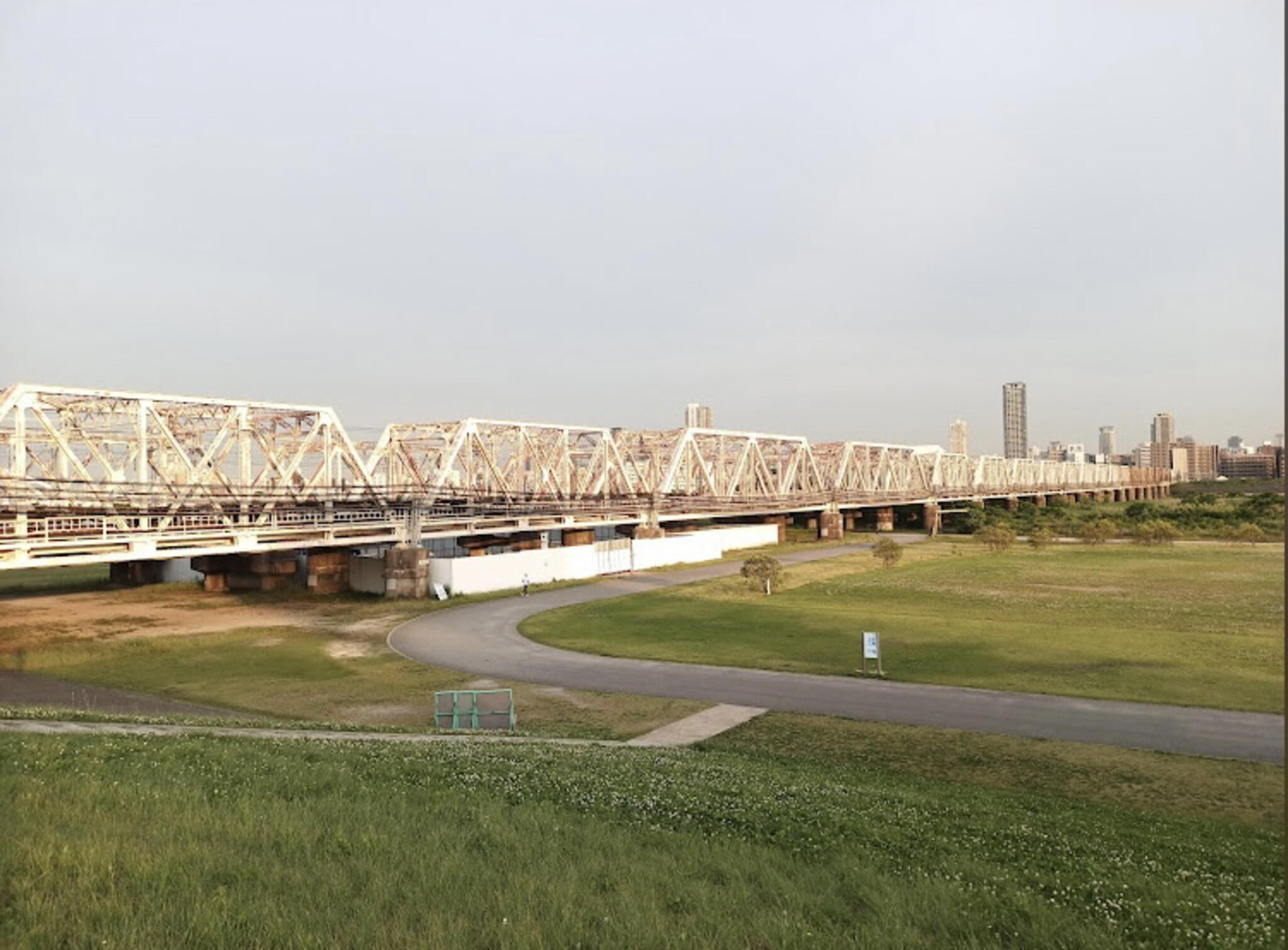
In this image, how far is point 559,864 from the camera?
349 inches

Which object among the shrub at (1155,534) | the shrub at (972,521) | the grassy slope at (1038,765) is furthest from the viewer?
the shrub at (972,521)

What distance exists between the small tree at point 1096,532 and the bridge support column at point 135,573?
9972 cm

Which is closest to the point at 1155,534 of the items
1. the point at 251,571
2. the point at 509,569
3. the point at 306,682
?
the point at 509,569

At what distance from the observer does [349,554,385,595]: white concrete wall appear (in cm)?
5959

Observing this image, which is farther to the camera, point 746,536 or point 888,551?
point 746,536

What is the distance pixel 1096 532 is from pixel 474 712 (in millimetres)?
90127

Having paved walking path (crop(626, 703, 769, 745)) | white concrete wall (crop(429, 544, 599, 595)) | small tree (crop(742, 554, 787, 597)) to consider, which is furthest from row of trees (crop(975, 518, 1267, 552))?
paved walking path (crop(626, 703, 769, 745))

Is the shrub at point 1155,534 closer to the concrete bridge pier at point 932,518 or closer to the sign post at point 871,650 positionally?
the concrete bridge pier at point 932,518

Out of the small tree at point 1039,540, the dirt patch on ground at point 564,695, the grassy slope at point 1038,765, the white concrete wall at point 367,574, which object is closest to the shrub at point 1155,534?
the small tree at point 1039,540

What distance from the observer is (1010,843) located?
11.2m

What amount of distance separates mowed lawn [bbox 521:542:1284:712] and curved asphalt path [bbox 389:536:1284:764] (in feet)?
4.89

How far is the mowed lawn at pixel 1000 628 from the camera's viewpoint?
30031mm

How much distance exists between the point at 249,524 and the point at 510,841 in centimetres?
5633

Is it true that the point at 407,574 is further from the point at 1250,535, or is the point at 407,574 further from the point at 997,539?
the point at 1250,535
